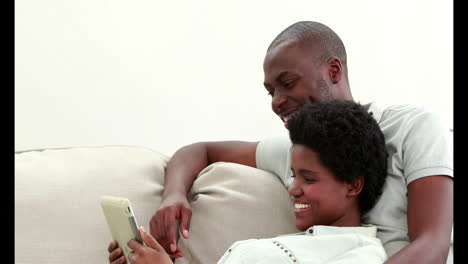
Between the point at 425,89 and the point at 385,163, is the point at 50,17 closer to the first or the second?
the point at 385,163

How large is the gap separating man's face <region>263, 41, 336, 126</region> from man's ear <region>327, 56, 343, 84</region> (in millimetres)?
18

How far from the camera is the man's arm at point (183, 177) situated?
4.13 feet

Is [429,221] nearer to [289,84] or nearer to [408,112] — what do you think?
[408,112]

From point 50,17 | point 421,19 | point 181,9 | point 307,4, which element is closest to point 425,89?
point 421,19

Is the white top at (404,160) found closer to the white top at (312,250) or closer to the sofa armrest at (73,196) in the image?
the white top at (312,250)

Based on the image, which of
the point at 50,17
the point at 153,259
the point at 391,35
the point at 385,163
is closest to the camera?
the point at 153,259

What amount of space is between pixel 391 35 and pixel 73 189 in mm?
1208

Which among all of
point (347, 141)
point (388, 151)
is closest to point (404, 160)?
point (388, 151)

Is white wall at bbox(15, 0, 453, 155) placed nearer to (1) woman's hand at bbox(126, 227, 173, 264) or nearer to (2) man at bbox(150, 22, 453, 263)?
(2) man at bbox(150, 22, 453, 263)

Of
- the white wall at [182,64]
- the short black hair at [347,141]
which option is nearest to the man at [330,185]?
the short black hair at [347,141]

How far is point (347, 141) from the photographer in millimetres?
1176

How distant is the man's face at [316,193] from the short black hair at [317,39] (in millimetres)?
355

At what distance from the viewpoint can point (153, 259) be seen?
110 centimetres

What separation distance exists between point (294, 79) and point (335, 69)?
11 centimetres
